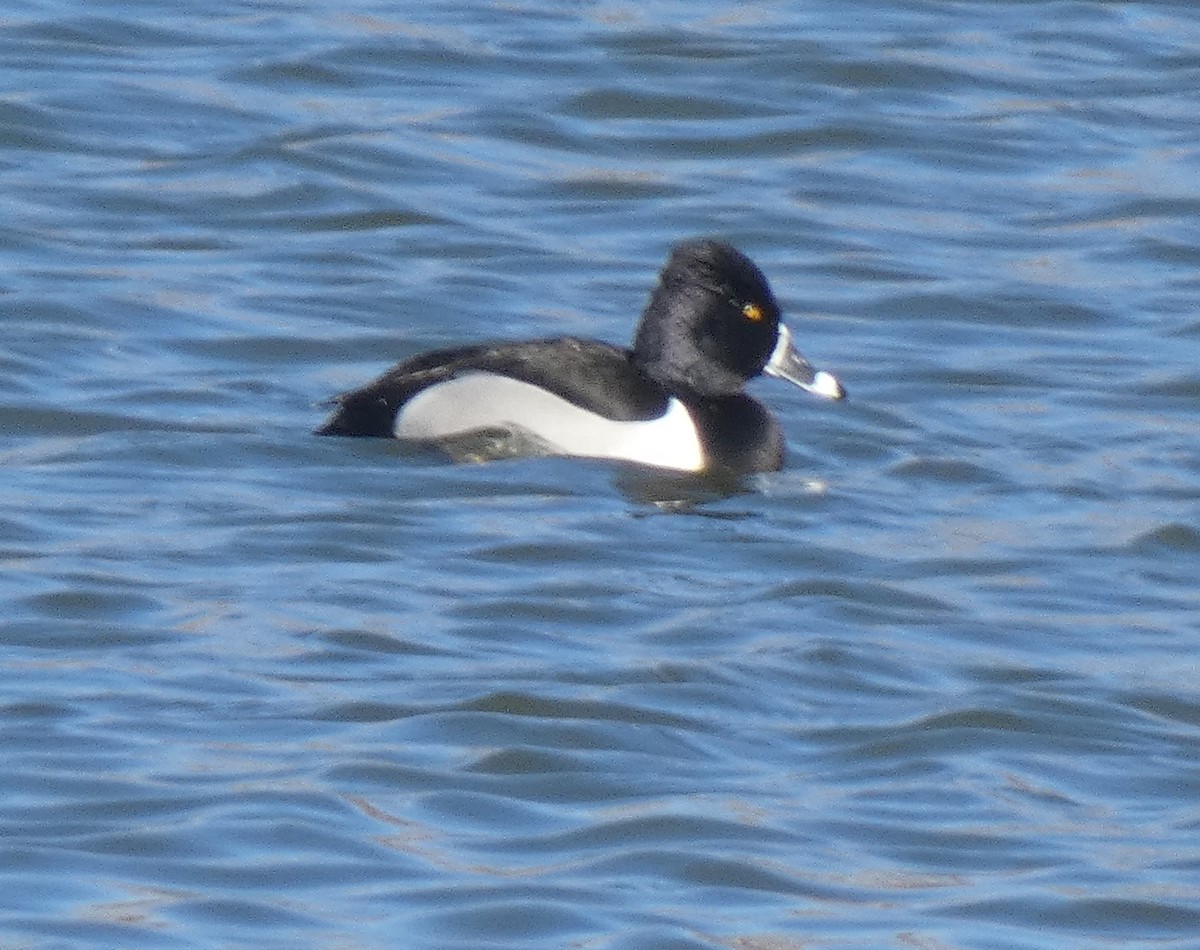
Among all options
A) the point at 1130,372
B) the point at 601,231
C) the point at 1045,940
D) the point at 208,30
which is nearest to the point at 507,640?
the point at 1045,940

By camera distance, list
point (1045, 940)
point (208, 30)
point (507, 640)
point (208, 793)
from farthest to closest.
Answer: point (208, 30)
point (507, 640)
point (208, 793)
point (1045, 940)

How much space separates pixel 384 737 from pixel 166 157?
21.9ft

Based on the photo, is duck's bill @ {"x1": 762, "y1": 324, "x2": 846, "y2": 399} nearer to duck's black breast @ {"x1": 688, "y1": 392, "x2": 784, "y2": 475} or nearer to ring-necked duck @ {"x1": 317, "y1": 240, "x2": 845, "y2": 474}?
ring-necked duck @ {"x1": 317, "y1": 240, "x2": 845, "y2": 474}

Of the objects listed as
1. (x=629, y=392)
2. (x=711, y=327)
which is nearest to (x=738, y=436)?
(x=629, y=392)

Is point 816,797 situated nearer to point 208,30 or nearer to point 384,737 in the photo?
point 384,737

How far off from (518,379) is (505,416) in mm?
115

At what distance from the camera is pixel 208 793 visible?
6590mm

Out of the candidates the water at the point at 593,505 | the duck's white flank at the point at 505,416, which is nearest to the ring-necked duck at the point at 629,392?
the duck's white flank at the point at 505,416

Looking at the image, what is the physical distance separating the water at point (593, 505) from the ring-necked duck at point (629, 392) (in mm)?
126

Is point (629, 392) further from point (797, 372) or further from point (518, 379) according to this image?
point (797, 372)

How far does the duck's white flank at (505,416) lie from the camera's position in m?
9.80

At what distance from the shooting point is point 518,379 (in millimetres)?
9789

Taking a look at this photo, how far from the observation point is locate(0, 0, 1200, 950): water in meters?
6.36

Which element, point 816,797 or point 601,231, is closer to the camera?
point 816,797
